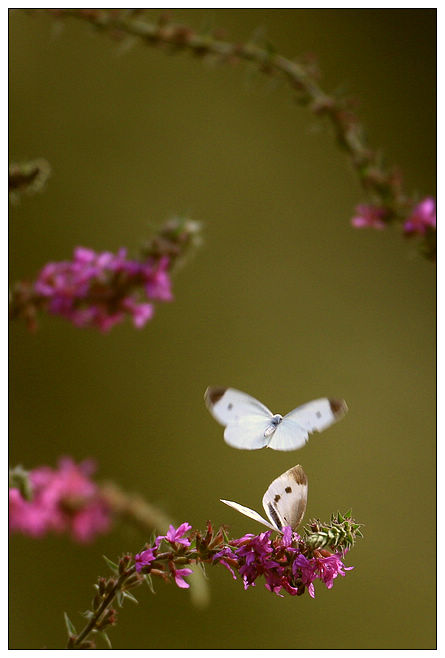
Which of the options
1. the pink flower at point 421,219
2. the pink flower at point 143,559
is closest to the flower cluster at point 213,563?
the pink flower at point 143,559

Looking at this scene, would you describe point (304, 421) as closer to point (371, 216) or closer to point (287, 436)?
point (287, 436)

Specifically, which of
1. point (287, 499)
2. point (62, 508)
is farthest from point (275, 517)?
point (62, 508)

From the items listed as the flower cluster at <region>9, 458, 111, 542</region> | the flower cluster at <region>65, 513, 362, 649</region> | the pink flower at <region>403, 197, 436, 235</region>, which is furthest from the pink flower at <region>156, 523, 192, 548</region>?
the pink flower at <region>403, 197, 436, 235</region>

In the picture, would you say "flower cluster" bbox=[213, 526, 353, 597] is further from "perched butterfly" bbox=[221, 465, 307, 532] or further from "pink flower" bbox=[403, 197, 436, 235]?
"pink flower" bbox=[403, 197, 436, 235]

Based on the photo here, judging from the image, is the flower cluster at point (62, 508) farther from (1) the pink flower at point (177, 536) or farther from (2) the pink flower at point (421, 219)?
(2) the pink flower at point (421, 219)
